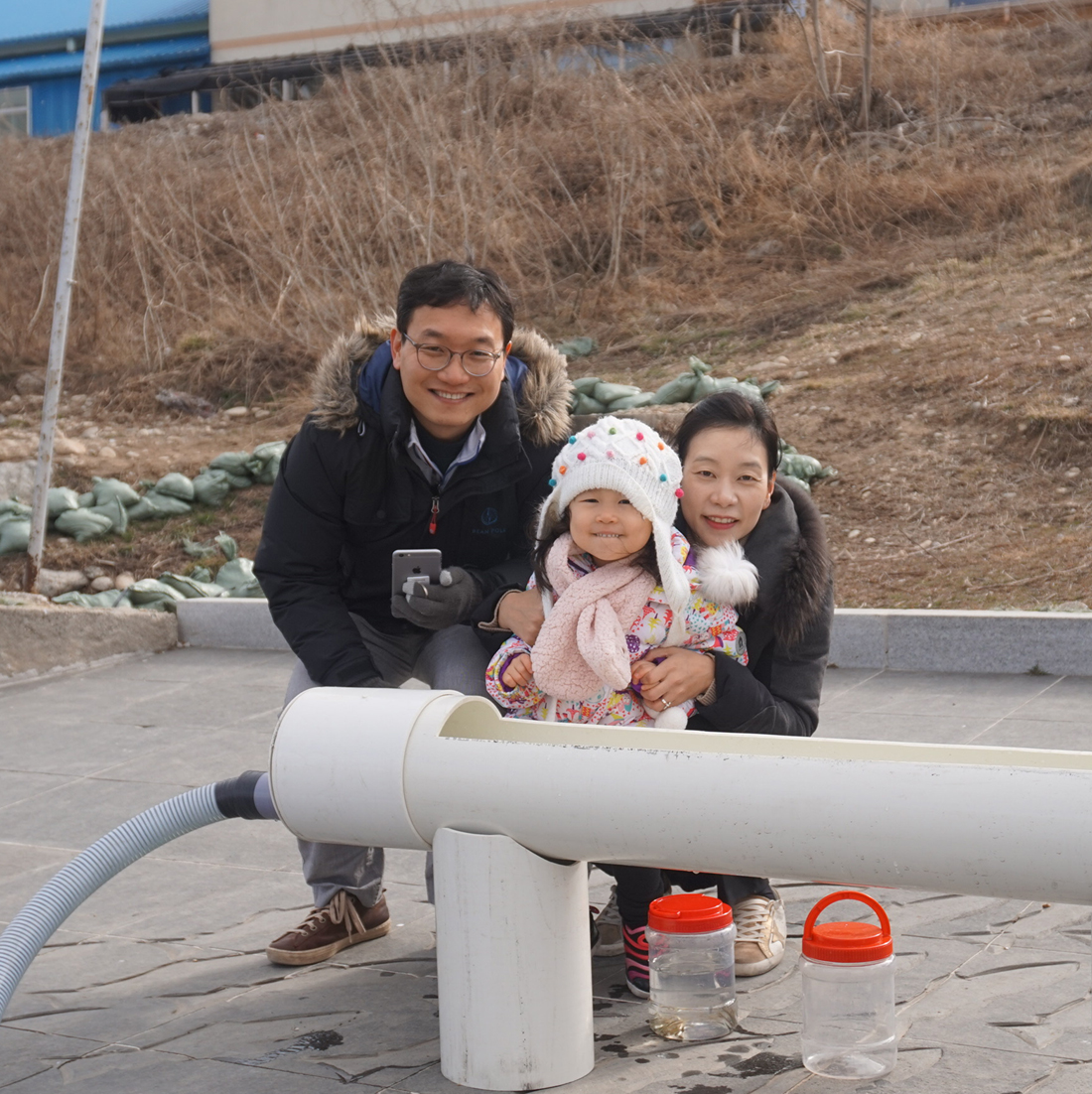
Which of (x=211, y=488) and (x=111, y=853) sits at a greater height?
(x=211, y=488)

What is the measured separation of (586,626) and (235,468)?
7.36 metres

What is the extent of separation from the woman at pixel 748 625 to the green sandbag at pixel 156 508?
6.80 m

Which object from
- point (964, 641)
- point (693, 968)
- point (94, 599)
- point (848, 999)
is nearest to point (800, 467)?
point (964, 641)

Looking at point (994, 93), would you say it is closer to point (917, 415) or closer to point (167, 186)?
point (917, 415)

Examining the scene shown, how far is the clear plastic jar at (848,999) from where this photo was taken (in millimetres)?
2580

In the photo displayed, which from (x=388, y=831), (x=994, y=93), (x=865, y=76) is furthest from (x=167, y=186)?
(x=388, y=831)

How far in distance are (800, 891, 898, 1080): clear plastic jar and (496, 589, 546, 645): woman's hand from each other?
928mm

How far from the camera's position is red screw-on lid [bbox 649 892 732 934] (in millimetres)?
2801

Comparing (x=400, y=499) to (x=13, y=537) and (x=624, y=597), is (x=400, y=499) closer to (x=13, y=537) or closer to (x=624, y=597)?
(x=624, y=597)

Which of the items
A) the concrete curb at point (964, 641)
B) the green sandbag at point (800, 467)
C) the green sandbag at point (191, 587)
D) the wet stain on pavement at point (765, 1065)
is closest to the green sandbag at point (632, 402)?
the green sandbag at point (800, 467)

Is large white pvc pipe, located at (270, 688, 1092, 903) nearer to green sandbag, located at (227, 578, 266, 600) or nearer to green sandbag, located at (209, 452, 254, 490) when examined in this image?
green sandbag, located at (227, 578, 266, 600)

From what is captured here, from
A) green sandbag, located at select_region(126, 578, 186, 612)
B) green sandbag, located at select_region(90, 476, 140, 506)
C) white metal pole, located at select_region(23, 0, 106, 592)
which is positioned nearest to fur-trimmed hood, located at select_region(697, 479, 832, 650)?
green sandbag, located at select_region(126, 578, 186, 612)

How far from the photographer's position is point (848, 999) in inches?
104

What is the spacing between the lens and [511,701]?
3.23 m
